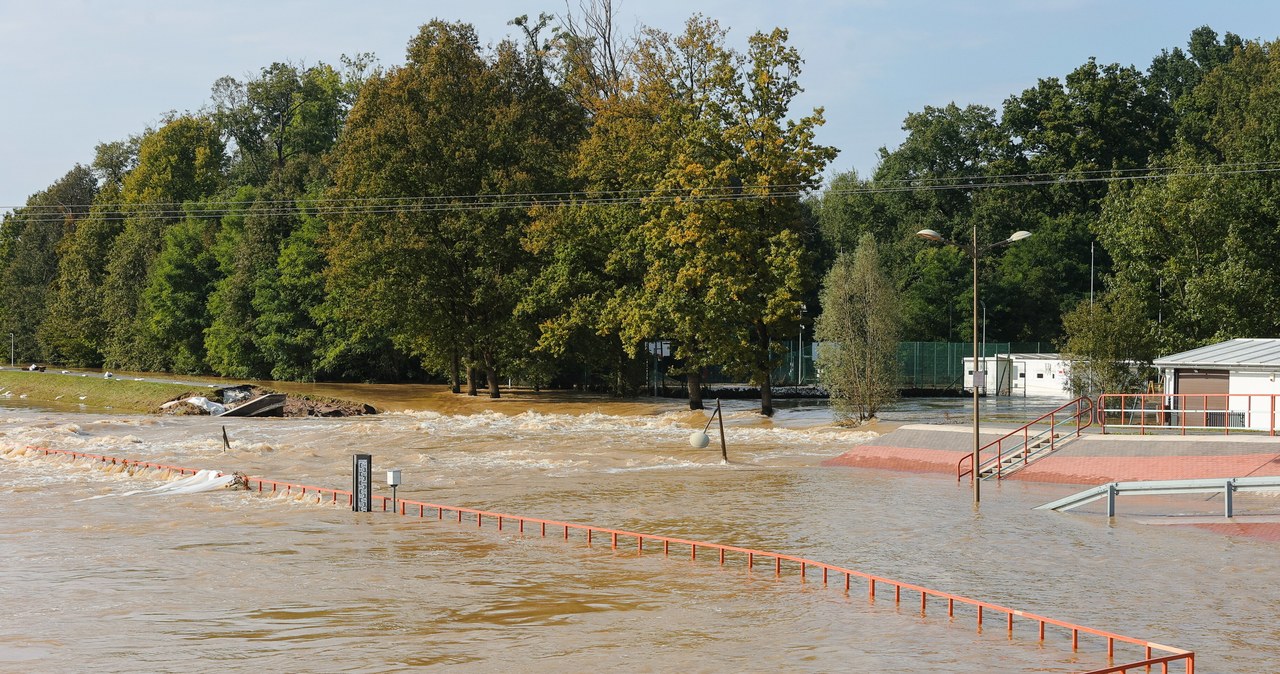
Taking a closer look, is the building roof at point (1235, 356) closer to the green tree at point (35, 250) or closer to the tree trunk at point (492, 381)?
the tree trunk at point (492, 381)

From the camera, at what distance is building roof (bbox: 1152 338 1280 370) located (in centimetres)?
3722

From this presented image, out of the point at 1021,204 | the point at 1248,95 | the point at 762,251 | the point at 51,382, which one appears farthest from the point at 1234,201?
the point at 51,382

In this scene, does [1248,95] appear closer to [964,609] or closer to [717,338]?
[717,338]

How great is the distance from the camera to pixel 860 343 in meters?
51.1

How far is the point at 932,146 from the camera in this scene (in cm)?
10925

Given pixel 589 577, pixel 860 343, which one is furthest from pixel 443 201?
pixel 589 577

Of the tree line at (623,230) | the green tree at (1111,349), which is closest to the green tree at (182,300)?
the tree line at (623,230)

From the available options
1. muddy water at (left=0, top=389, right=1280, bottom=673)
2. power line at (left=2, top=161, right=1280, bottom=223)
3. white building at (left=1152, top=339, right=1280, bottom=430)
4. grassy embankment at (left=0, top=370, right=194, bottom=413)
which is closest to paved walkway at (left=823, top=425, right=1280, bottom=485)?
muddy water at (left=0, top=389, right=1280, bottom=673)

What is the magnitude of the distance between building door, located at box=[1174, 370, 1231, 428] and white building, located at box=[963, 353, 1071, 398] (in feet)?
113

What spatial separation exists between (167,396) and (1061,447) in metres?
52.1

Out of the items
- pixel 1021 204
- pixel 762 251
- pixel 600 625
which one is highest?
pixel 1021 204

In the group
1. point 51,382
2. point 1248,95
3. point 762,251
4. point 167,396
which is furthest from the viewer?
point 1248,95

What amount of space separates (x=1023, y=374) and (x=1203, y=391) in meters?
40.6

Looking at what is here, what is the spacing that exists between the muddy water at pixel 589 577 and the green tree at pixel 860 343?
13.4 meters
